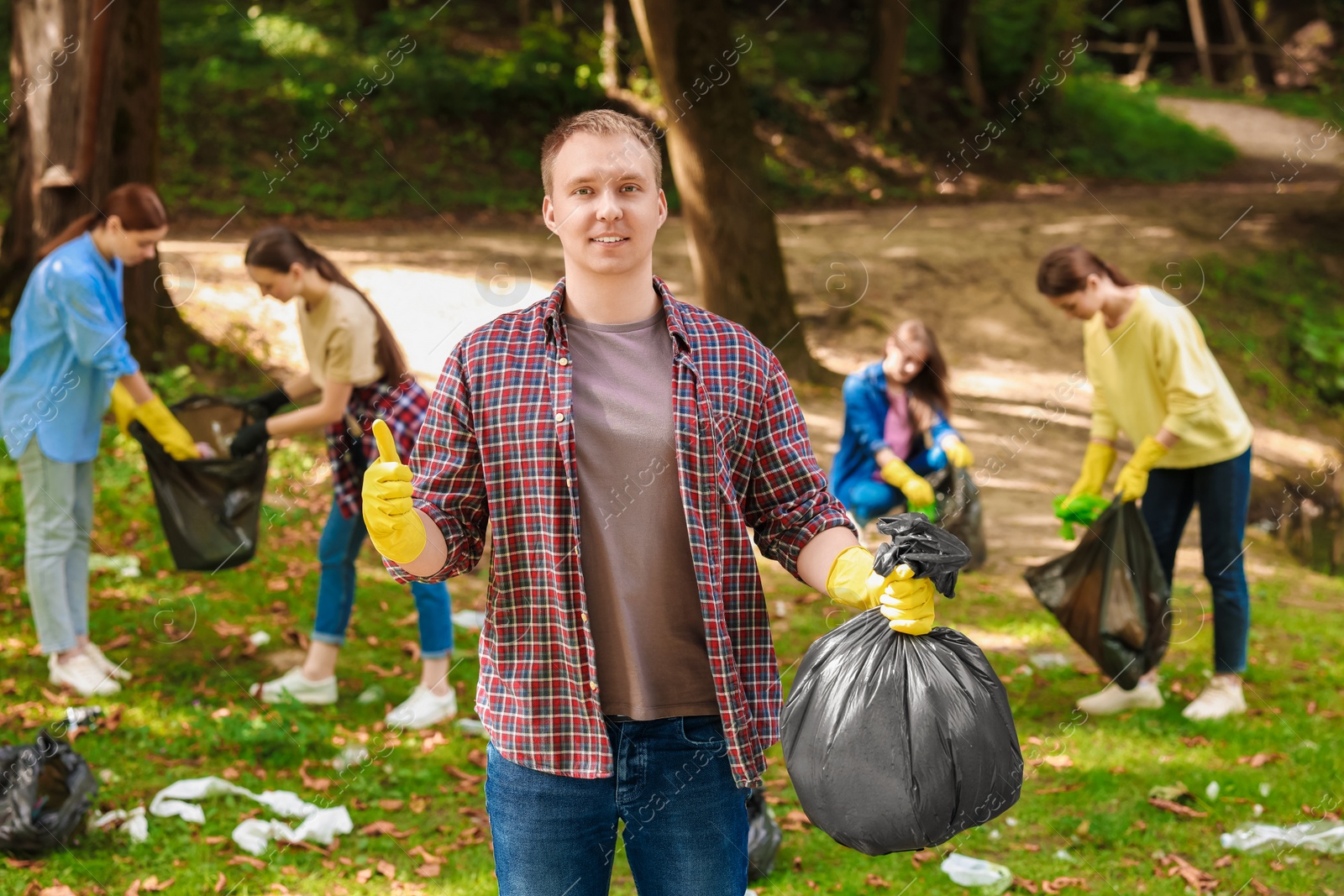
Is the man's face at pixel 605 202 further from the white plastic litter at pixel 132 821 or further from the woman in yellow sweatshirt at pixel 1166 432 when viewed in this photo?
the woman in yellow sweatshirt at pixel 1166 432

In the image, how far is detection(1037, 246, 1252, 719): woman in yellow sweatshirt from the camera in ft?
15.0

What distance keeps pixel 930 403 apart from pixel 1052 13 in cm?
1549

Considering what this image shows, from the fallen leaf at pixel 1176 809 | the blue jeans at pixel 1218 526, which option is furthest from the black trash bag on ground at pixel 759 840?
the blue jeans at pixel 1218 526

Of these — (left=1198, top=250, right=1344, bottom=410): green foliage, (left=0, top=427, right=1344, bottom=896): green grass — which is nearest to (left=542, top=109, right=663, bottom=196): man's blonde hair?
(left=0, top=427, right=1344, bottom=896): green grass

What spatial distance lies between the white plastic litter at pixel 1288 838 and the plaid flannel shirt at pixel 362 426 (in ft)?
10.3

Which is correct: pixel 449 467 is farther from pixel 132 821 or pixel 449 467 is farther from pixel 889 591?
pixel 132 821

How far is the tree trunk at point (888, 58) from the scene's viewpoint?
17109 millimetres

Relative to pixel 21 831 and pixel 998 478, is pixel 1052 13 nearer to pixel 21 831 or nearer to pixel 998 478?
pixel 998 478

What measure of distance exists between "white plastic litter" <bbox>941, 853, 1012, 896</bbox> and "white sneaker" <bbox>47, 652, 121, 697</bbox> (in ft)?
10.8

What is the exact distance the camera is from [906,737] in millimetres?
1936

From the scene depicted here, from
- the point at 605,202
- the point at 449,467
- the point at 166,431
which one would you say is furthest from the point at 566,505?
the point at 166,431

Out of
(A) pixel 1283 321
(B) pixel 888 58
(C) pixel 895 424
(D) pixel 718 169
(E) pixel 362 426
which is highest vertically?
(B) pixel 888 58

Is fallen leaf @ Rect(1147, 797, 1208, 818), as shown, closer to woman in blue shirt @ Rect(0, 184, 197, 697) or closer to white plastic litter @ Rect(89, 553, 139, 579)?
woman in blue shirt @ Rect(0, 184, 197, 697)

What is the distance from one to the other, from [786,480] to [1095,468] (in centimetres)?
329
